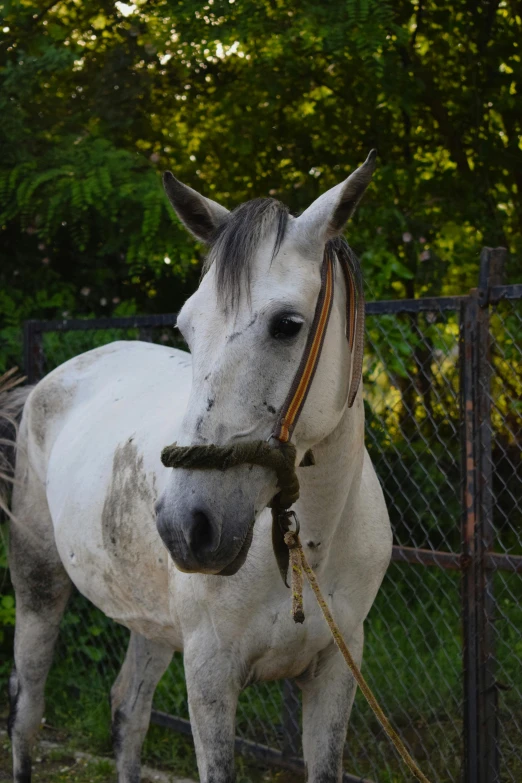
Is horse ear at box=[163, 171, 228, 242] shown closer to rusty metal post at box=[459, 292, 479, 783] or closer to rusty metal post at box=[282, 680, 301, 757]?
rusty metal post at box=[459, 292, 479, 783]

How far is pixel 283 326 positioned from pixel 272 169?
13.9 feet

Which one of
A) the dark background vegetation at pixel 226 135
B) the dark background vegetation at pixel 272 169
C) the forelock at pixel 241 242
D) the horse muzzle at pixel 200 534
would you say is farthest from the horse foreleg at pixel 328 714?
the dark background vegetation at pixel 226 135

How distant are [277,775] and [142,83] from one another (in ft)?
13.1

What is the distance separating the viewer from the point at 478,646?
312 centimetres

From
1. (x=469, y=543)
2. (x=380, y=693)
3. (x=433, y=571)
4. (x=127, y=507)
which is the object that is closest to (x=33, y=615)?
(x=127, y=507)

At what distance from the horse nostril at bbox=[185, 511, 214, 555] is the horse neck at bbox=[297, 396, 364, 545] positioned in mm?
467

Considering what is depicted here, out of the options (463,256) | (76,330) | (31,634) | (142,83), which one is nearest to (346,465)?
(31,634)

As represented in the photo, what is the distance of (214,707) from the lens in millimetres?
2299

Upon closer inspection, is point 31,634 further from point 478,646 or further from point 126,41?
point 126,41

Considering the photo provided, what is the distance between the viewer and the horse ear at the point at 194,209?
2199 mm

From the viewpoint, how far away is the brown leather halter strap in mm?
1934

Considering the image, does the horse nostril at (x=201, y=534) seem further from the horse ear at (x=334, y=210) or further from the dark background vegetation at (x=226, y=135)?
the dark background vegetation at (x=226, y=135)

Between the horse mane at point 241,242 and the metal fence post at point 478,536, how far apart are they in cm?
114

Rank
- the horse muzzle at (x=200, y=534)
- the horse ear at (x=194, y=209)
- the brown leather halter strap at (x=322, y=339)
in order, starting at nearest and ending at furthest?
the horse muzzle at (x=200, y=534)
the brown leather halter strap at (x=322, y=339)
the horse ear at (x=194, y=209)
